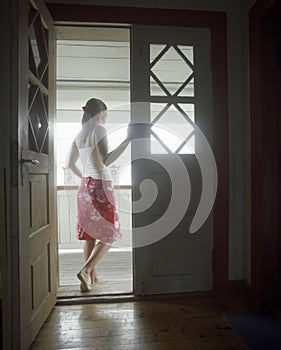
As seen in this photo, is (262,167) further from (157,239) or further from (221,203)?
(157,239)

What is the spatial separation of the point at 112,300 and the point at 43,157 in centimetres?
115

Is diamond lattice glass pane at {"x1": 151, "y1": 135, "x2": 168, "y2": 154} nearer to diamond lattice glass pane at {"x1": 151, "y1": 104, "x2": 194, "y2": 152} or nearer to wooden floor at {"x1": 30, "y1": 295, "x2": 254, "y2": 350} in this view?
diamond lattice glass pane at {"x1": 151, "y1": 104, "x2": 194, "y2": 152}

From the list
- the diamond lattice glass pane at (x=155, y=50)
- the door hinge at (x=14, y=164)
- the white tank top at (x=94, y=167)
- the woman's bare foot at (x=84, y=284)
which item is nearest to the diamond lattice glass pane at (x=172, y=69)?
the diamond lattice glass pane at (x=155, y=50)

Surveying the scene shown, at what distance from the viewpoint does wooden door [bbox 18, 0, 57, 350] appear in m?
1.58

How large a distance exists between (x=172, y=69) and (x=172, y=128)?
1.49ft

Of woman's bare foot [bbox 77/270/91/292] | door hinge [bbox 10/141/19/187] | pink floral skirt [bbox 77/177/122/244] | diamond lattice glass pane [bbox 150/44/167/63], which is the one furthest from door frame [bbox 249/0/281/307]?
door hinge [bbox 10/141/19/187]

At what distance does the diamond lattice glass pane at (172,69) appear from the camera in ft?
7.75

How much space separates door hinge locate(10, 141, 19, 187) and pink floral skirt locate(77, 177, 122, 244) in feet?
3.35

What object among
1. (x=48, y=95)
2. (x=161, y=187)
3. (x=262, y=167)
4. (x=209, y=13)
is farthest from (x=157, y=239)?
(x=209, y=13)

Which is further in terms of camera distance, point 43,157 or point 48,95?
point 48,95

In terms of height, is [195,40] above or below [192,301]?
above

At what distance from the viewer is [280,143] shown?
2.15 meters

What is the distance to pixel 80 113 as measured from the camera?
176 inches

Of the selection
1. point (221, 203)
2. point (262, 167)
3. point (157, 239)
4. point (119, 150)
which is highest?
point (119, 150)
